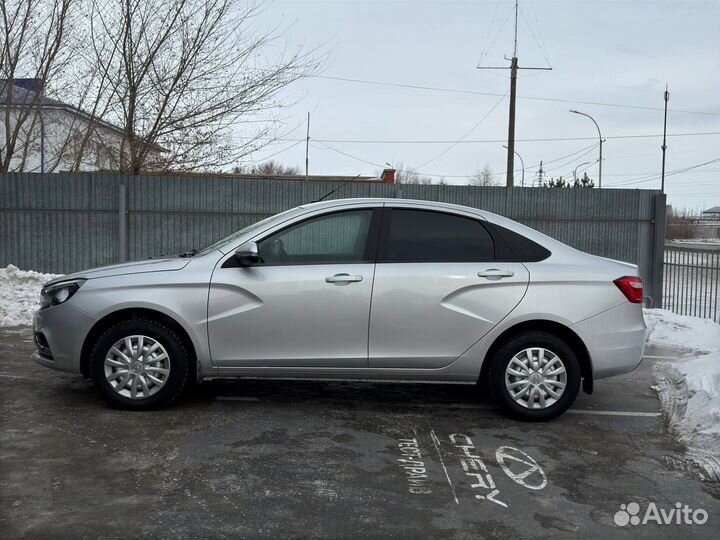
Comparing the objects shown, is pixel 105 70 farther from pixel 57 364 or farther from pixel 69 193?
pixel 57 364

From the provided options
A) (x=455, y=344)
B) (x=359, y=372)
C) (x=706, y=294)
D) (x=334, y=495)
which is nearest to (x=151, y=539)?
(x=334, y=495)

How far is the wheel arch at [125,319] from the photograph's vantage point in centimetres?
570

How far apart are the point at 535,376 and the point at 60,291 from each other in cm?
383

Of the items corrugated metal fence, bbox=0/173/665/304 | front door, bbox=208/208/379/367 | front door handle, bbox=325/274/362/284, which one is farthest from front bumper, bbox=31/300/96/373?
corrugated metal fence, bbox=0/173/665/304

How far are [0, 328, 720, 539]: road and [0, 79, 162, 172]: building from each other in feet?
35.2

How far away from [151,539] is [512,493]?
2.08m

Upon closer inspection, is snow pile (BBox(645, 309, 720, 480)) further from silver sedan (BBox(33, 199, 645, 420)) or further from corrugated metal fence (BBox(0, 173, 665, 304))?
corrugated metal fence (BBox(0, 173, 665, 304))

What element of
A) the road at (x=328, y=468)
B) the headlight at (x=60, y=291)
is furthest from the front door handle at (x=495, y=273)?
the headlight at (x=60, y=291)

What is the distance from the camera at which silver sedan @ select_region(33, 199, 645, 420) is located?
5.64m

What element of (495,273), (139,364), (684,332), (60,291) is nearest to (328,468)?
(139,364)

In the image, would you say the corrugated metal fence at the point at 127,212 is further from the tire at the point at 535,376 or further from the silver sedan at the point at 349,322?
the tire at the point at 535,376

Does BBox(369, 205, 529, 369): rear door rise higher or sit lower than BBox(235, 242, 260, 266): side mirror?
lower

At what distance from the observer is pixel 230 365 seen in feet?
18.7

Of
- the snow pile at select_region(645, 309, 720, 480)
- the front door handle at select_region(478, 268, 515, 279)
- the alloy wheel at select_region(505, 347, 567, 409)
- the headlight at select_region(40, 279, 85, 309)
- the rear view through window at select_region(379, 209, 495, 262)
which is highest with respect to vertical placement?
the rear view through window at select_region(379, 209, 495, 262)
